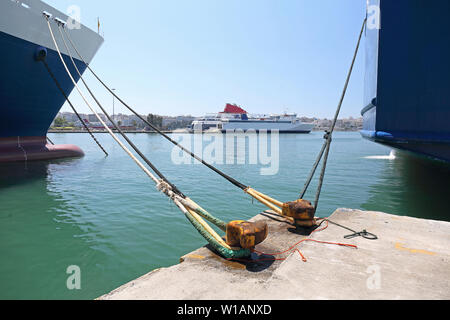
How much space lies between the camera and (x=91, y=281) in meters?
4.13

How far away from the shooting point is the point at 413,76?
6.96 m

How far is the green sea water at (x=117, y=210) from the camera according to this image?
14.5ft

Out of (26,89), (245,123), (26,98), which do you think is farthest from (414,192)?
(245,123)

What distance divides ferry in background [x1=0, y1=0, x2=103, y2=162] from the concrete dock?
13278 millimetres

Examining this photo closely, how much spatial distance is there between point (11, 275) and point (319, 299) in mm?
4580

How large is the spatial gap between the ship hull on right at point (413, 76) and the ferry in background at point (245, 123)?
76159mm

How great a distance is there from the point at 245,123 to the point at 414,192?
74.9 meters

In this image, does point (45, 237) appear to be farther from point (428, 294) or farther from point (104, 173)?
point (104, 173)

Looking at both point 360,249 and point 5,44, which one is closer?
point 360,249

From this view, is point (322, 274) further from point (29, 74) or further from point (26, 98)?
point (26, 98)
